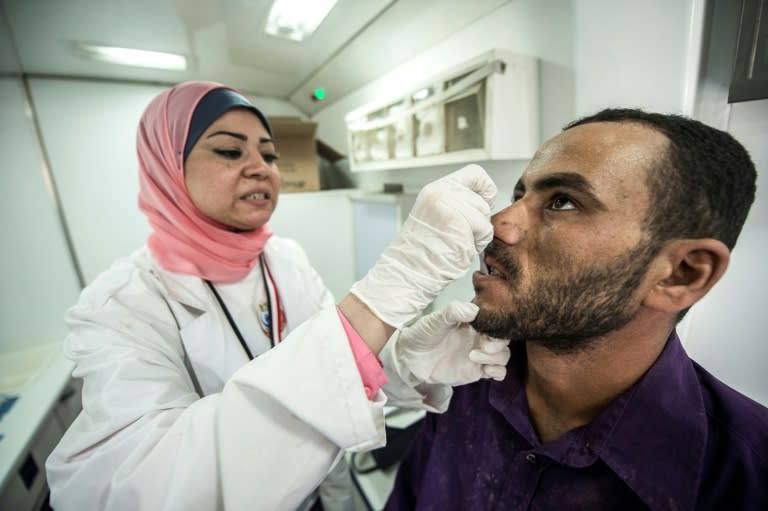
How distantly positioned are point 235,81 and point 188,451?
259cm

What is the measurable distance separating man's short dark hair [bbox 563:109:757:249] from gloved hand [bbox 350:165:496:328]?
13.3 inches

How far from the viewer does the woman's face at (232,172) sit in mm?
1035

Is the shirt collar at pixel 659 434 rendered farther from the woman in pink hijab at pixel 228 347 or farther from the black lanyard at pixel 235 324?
the black lanyard at pixel 235 324

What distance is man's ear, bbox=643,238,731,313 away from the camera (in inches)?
23.2

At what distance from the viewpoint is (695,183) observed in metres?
0.60

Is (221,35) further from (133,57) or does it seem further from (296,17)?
(133,57)

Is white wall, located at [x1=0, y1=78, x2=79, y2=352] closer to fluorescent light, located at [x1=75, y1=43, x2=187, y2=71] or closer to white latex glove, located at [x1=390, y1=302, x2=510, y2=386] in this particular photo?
fluorescent light, located at [x1=75, y1=43, x2=187, y2=71]

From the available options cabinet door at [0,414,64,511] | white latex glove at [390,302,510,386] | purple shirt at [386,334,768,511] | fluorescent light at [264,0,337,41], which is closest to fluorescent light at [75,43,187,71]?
fluorescent light at [264,0,337,41]

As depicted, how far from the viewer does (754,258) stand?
2.55ft

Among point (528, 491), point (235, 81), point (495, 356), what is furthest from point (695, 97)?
point (235, 81)

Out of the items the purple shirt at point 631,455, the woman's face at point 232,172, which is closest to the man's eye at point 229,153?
the woman's face at point 232,172

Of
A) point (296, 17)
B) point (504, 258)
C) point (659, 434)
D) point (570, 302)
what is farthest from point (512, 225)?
point (296, 17)

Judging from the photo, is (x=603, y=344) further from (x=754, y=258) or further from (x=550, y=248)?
(x=754, y=258)

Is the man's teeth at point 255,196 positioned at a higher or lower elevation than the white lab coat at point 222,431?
higher
